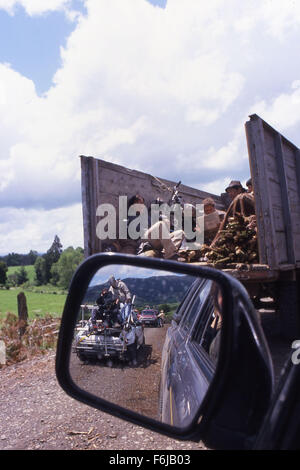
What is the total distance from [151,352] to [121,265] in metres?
0.55

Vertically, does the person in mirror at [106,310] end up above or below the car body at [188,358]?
above

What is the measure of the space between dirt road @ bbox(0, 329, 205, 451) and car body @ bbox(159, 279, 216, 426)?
6.17 ft

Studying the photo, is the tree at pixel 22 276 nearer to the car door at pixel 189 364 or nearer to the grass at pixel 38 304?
the grass at pixel 38 304

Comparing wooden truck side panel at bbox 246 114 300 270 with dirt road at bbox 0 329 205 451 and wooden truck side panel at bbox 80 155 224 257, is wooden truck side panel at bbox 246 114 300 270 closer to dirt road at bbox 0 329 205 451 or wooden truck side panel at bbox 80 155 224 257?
wooden truck side panel at bbox 80 155 224 257

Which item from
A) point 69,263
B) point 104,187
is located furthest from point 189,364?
point 69,263

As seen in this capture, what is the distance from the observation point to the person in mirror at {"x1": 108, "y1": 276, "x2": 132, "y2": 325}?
135 centimetres

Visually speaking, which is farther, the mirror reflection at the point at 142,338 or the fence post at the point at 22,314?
the fence post at the point at 22,314

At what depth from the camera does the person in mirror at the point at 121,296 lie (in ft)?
4.42

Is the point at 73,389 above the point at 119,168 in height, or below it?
below

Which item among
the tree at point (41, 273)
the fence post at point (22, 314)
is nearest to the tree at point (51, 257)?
the tree at point (41, 273)

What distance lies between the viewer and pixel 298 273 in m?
5.42
